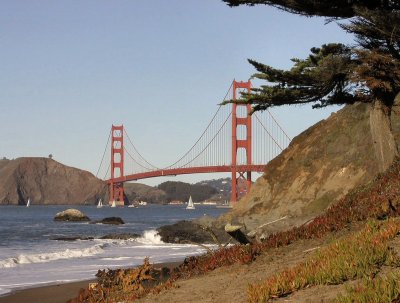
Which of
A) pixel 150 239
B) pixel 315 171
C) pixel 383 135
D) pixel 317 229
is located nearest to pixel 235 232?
pixel 317 229

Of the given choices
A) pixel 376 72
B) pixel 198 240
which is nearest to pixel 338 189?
pixel 198 240

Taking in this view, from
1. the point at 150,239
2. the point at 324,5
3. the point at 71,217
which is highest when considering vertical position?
the point at 324,5

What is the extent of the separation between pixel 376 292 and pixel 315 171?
94.8 ft

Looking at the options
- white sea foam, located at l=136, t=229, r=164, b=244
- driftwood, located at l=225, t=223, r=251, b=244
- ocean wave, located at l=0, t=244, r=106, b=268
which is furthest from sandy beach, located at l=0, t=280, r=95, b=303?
white sea foam, located at l=136, t=229, r=164, b=244

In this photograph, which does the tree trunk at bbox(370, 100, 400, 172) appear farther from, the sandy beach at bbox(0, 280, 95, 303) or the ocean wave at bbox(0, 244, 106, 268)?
the ocean wave at bbox(0, 244, 106, 268)

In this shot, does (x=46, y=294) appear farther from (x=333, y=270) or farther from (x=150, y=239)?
(x=150, y=239)

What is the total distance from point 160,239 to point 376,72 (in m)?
26.6

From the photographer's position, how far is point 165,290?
30.1 feet

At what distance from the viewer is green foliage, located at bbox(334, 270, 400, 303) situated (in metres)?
5.46

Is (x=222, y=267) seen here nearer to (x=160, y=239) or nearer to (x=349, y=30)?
(x=349, y=30)

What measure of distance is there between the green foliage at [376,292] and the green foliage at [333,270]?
502 millimetres

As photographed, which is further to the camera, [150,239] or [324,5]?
[150,239]

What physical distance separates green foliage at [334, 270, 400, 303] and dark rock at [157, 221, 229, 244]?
93.1ft

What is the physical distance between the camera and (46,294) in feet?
44.1
